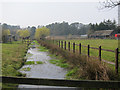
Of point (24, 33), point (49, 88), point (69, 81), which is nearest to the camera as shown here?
point (69, 81)

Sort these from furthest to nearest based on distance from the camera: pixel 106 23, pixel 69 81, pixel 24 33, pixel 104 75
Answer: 1. pixel 24 33
2. pixel 106 23
3. pixel 104 75
4. pixel 69 81

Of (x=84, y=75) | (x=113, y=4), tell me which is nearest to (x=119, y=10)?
(x=113, y=4)

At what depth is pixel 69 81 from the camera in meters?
2.88

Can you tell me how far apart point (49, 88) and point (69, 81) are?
108 cm

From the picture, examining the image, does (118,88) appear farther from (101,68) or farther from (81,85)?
(101,68)

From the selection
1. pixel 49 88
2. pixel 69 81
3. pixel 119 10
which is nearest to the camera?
pixel 69 81

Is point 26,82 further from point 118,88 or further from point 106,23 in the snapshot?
point 106,23

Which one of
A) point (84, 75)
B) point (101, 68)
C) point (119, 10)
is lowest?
point (84, 75)

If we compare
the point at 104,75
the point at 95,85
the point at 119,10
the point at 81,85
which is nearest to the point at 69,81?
the point at 81,85

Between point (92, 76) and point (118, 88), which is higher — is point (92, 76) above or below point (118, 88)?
below

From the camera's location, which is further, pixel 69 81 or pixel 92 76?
pixel 92 76

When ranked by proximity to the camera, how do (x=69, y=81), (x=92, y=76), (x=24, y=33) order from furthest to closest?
(x=24, y=33) < (x=92, y=76) < (x=69, y=81)

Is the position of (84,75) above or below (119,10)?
below

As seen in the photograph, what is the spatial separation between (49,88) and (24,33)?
78967 millimetres
